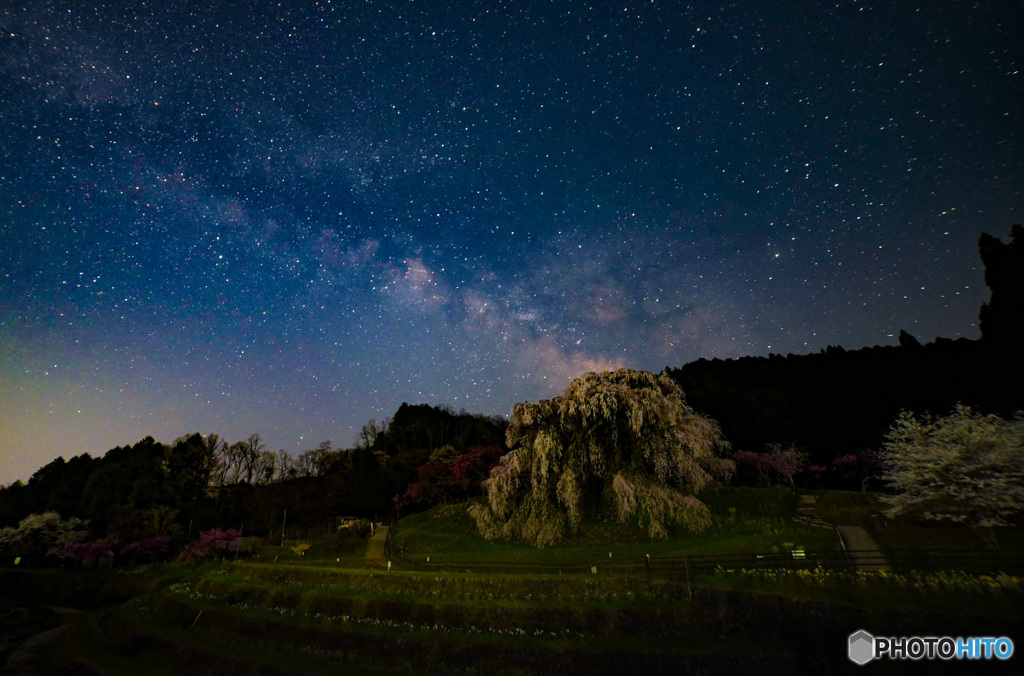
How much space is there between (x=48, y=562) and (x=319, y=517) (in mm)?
30611

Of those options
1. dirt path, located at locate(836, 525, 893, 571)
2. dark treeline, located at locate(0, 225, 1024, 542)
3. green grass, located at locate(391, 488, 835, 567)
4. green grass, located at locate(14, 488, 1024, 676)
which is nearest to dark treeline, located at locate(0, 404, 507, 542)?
dark treeline, located at locate(0, 225, 1024, 542)

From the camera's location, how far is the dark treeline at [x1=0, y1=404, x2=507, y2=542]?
56625 millimetres

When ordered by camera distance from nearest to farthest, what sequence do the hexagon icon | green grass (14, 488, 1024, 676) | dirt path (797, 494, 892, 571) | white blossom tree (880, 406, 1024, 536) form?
the hexagon icon
green grass (14, 488, 1024, 676)
dirt path (797, 494, 892, 571)
white blossom tree (880, 406, 1024, 536)

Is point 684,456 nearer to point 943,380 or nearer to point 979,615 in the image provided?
point 979,615

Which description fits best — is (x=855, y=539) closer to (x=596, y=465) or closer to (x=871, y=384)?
(x=596, y=465)

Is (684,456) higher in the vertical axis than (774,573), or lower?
higher

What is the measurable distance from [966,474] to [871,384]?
40.3 m

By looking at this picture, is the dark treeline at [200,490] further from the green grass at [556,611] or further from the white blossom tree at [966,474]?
the white blossom tree at [966,474]

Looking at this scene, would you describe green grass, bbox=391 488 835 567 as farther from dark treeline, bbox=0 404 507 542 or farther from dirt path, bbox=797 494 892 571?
dark treeline, bbox=0 404 507 542

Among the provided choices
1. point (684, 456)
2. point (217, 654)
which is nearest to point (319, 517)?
point (217, 654)

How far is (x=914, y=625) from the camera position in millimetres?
14148

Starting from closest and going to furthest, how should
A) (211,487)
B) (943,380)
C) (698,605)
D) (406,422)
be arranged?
(698,605) < (943,380) < (211,487) < (406,422)

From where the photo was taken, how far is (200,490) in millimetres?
66188

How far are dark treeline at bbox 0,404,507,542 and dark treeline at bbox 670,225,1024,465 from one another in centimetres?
3461
